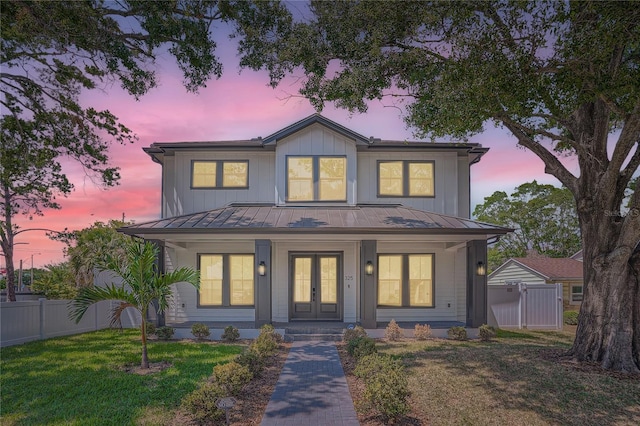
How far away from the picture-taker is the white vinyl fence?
14242 mm

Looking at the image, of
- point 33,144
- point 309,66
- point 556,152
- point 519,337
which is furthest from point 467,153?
point 33,144

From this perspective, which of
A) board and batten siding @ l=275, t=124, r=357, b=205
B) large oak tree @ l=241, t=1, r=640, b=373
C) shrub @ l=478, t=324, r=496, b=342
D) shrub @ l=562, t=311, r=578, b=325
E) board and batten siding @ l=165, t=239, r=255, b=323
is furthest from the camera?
shrub @ l=562, t=311, r=578, b=325

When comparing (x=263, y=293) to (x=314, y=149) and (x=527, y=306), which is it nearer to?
(x=314, y=149)

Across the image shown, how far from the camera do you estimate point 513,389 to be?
22.0ft

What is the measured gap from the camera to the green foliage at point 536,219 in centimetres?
3092

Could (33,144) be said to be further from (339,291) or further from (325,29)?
(339,291)

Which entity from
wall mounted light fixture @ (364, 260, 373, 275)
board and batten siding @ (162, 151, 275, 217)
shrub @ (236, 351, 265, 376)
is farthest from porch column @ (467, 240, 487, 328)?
shrub @ (236, 351, 265, 376)

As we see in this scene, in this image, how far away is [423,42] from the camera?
8.06 meters

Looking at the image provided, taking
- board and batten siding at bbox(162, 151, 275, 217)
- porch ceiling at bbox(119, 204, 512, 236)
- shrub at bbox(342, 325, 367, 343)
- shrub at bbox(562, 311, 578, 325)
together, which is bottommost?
shrub at bbox(562, 311, 578, 325)

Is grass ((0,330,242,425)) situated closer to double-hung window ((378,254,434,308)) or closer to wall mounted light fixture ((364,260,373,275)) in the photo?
wall mounted light fixture ((364,260,373,275))

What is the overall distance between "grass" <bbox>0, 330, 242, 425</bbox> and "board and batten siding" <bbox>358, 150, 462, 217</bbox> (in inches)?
273

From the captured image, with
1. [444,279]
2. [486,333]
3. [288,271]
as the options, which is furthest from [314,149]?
[486,333]

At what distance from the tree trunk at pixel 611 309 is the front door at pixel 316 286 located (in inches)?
274

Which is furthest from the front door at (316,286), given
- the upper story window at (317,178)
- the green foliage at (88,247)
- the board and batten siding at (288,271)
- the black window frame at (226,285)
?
the green foliage at (88,247)
